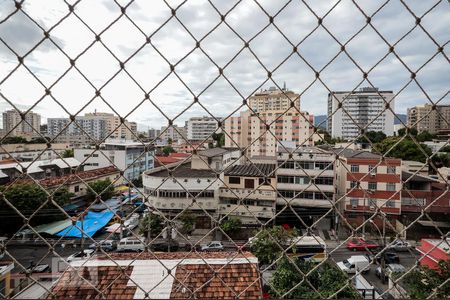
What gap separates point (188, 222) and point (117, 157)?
8.92 feet

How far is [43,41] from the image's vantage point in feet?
3.43

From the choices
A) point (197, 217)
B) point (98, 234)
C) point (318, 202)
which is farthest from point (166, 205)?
point (318, 202)

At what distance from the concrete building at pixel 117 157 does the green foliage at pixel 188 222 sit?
174cm

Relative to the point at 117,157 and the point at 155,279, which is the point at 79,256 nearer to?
the point at 117,157

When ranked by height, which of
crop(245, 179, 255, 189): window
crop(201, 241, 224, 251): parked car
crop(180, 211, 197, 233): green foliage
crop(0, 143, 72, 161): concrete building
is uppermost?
crop(0, 143, 72, 161): concrete building

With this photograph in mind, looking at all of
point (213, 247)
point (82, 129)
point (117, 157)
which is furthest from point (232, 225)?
point (82, 129)

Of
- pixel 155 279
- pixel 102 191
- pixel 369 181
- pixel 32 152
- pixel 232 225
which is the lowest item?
pixel 232 225

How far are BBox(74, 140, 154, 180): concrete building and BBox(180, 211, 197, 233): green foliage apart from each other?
1741mm

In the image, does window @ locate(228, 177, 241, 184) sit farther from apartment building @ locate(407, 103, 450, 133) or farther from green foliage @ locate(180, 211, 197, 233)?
apartment building @ locate(407, 103, 450, 133)

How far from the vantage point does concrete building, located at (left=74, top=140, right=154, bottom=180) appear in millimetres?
1150

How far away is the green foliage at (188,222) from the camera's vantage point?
8422 mm

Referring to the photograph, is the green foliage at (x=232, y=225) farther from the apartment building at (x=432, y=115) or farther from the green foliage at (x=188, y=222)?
the apartment building at (x=432, y=115)

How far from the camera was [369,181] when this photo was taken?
433 cm

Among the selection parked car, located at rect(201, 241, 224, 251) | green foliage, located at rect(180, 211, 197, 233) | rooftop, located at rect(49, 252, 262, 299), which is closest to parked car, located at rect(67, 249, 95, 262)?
rooftop, located at rect(49, 252, 262, 299)
